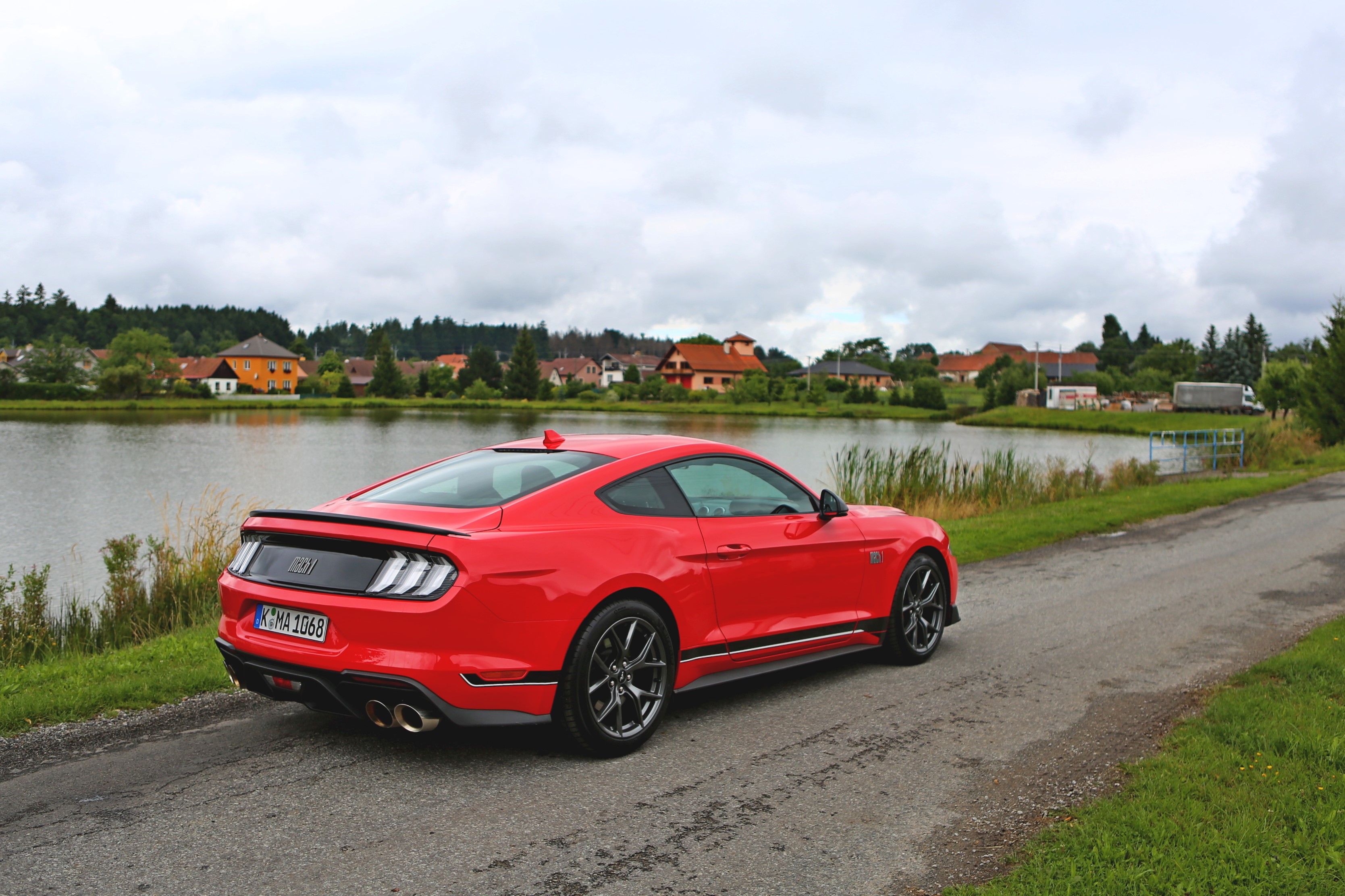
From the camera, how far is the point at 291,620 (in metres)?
4.45

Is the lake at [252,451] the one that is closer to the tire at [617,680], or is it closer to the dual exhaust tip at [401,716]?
the dual exhaust tip at [401,716]

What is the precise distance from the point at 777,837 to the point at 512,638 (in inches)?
54.9

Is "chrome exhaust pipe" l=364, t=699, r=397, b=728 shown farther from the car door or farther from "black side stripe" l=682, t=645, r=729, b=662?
the car door

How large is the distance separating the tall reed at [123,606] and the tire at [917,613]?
6376mm

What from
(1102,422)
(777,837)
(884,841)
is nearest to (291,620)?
(777,837)

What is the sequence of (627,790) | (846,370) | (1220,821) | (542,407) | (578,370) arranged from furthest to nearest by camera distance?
(578,370)
(846,370)
(542,407)
(627,790)
(1220,821)

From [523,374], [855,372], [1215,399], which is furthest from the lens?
[855,372]

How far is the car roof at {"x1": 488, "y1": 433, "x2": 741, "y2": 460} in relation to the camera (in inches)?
211

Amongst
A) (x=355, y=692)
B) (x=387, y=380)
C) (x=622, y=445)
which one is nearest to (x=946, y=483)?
(x=622, y=445)

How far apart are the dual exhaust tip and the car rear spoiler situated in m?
0.75

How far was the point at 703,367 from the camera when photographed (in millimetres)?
132875

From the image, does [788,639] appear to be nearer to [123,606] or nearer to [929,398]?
[123,606]

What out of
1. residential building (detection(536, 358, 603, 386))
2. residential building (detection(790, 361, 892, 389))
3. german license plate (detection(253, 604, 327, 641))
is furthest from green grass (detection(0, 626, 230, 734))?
residential building (detection(536, 358, 603, 386))

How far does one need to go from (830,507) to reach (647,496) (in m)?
1.44
